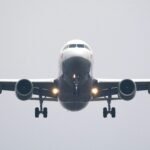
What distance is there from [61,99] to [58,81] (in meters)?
1.55

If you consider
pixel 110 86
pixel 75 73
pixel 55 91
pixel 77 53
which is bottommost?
pixel 55 91

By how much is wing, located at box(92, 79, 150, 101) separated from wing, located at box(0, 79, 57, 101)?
3.30m

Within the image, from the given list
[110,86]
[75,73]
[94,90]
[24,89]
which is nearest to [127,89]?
[94,90]

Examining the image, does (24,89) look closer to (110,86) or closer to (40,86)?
(40,86)

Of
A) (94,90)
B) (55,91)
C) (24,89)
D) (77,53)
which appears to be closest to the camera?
(77,53)

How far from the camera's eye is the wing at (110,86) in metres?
44.5

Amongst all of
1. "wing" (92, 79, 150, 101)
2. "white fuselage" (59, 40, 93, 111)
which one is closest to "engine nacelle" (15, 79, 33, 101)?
"white fuselage" (59, 40, 93, 111)

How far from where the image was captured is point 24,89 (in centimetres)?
4188

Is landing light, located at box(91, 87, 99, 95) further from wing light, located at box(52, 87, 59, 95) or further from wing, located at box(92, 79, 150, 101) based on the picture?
wing light, located at box(52, 87, 59, 95)

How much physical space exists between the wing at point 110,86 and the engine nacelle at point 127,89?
184 cm

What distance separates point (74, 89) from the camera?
41.8 meters

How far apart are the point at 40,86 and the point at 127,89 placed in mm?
7081

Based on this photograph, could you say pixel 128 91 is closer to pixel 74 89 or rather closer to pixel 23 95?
pixel 74 89

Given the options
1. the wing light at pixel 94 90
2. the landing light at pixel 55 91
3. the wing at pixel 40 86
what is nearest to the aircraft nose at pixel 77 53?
the wing light at pixel 94 90
